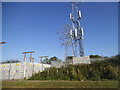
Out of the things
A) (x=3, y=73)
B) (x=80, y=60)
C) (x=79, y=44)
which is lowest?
(x=3, y=73)

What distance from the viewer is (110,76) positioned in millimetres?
6680

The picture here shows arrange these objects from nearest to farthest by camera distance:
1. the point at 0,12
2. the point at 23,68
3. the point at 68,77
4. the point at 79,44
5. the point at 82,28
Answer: the point at 0,12 → the point at 68,77 → the point at 23,68 → the point at 82,28 → the point at 79,44

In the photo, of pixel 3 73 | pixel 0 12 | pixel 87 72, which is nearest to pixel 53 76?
pixel 87 72

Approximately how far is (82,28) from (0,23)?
393 inches

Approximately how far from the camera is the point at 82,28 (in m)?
13.2

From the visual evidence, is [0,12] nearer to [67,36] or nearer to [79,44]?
[79,44]

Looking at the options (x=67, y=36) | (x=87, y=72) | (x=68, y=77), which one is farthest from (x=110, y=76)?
(x=67, y=36)

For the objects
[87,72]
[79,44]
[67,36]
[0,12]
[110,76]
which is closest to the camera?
[0,12]

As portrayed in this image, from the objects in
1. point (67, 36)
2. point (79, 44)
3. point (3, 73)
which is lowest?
point (3, 73)

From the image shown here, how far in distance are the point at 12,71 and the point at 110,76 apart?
21.4 feet

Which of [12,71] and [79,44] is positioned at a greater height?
[79,44]

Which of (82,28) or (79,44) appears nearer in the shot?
(82,28)

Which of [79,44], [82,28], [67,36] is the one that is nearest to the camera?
[82,28]

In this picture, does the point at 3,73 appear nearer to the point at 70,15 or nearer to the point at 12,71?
the point at 12,71
